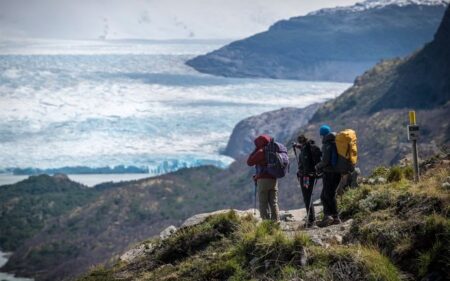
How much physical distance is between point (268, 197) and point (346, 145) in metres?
2.00

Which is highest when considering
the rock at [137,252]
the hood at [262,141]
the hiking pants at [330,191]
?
the hood at [262,141]

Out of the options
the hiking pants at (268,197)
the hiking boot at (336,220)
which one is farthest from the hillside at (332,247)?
the hiking pants at (268,197)

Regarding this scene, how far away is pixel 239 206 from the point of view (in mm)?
195125

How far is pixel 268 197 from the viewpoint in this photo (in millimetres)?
20344

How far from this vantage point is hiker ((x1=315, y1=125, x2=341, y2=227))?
763 inches

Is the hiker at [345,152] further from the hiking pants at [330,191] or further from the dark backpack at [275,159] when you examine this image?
the dark backpack at [275,159]

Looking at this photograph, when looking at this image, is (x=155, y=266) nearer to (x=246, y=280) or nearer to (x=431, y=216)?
(x=246, y=280)

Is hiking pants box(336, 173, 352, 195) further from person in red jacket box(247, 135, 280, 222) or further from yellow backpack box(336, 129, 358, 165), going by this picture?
yellow backpack box(336, 129, 358, 165)

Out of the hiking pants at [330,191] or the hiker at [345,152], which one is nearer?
the hiker at [345,152]

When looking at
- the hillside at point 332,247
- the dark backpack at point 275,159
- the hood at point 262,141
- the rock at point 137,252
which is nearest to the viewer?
the hillside at point 332,247

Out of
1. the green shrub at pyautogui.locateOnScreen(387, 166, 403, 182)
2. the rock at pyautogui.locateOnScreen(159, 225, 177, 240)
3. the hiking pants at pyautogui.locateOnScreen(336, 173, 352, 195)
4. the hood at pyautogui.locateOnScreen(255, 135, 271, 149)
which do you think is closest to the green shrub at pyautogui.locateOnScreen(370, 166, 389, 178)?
the hiking pants at pyautogui.locateOnScreen(336, 173, 352, 195)

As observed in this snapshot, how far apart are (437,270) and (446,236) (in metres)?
0.61

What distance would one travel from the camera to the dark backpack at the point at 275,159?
65.5 ft

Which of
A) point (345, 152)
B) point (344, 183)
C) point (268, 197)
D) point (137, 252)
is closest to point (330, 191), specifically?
point (345, 152)
